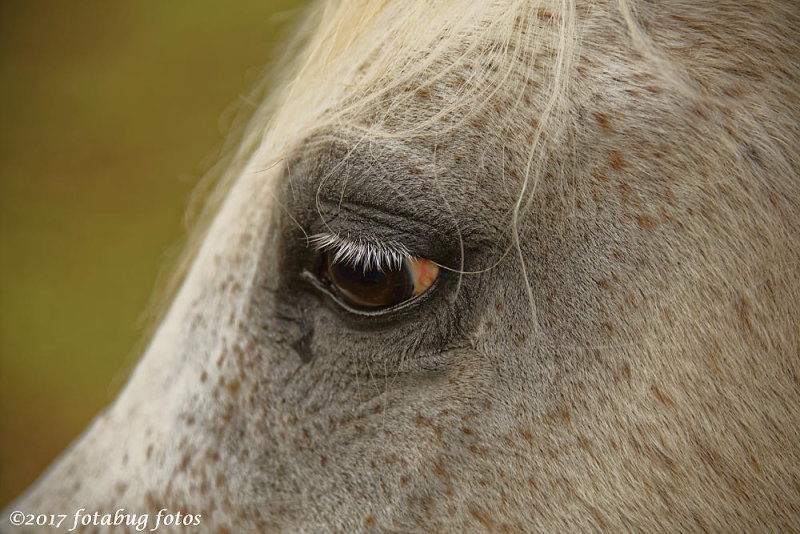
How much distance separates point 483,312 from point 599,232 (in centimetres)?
23

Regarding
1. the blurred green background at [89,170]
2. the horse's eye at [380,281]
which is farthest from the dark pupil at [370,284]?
the blurred green background at [89,170]

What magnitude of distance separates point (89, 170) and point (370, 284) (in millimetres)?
5002

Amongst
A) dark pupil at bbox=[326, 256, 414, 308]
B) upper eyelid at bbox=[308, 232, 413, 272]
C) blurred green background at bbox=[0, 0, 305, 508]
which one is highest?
upper eyelid at bbox=[308, 232, 413, 272]

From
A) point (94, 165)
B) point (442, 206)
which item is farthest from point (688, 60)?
point (94, 165)

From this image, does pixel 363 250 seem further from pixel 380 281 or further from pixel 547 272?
pixel 547 272

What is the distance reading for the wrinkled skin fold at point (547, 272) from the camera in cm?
94

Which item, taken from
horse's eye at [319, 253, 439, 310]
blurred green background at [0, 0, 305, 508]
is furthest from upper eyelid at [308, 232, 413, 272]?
blurred green background at [0, 0, 305, 508]

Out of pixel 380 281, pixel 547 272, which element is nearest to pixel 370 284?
pixel 380 281

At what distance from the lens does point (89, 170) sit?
211 inches

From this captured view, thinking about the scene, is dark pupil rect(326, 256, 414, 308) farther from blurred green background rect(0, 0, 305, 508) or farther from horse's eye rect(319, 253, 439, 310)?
blurred green background rect(0, 0, 305, 508)

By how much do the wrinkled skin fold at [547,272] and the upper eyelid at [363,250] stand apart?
0.05 ft

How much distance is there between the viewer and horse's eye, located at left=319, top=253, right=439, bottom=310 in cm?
108

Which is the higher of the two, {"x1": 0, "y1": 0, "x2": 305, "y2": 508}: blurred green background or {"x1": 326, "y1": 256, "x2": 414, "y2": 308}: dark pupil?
{"x1": 326, "y1": 256, "x2": 414, "y2": 308}: dark pupil

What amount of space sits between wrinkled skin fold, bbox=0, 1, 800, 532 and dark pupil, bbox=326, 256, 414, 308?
0.08ft
